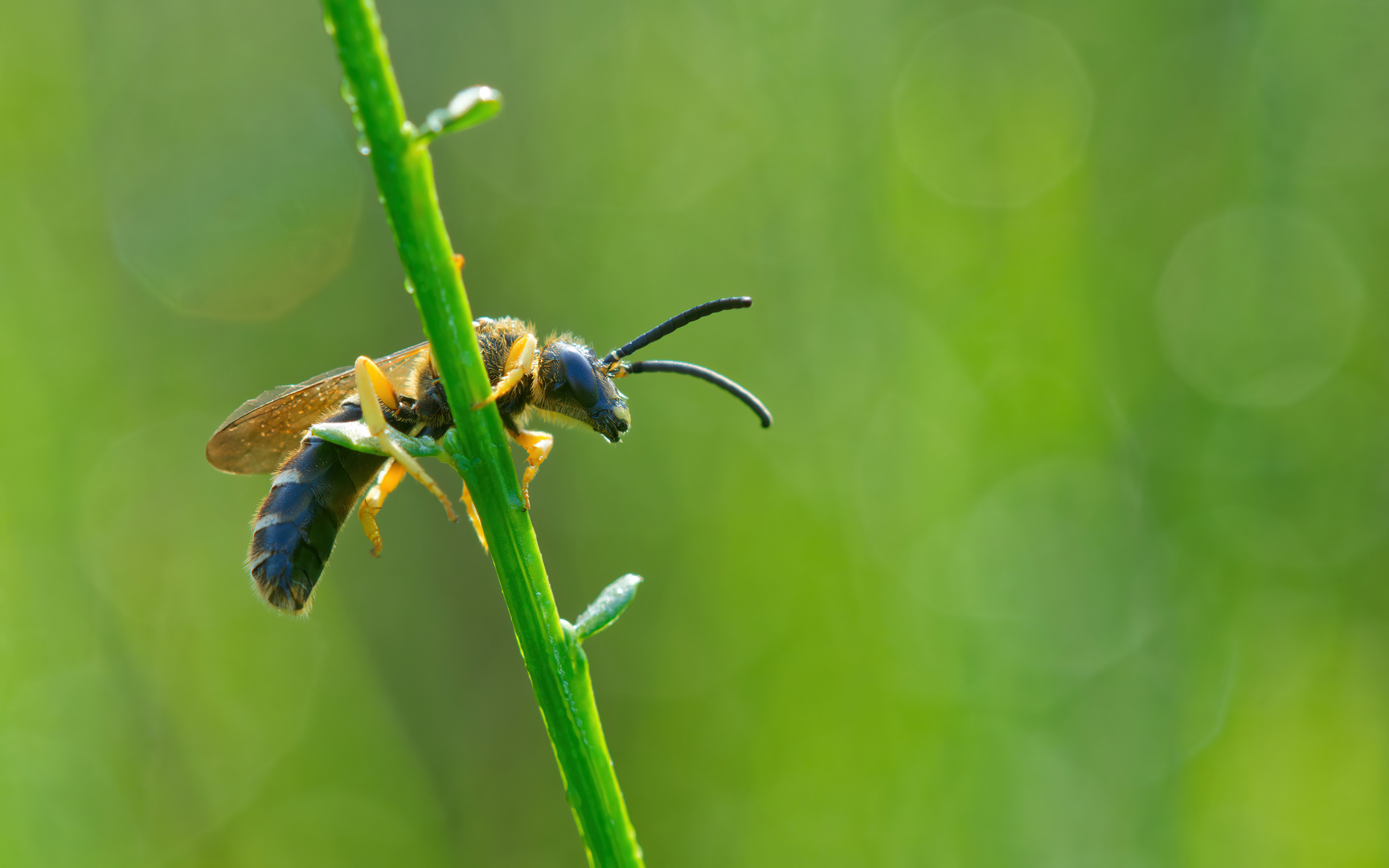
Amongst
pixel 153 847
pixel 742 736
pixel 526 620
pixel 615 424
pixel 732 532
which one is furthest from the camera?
pixel 732 532

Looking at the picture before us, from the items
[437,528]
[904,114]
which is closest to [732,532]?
[437,528]

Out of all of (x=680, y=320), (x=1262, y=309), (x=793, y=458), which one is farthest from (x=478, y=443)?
→ (x=1262, y=309)

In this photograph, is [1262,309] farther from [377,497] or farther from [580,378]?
[377,497]

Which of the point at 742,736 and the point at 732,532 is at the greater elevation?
the point at 732,532

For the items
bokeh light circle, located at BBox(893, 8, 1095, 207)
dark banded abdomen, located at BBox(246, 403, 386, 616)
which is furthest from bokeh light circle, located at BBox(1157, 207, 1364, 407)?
dark banded abdomen, located at BBox(246, 403, 386, 616)

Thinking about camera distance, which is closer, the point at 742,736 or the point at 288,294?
the point at 742,736

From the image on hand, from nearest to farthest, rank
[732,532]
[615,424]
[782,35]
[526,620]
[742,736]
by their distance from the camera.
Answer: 1. [526,620]
2. [615,424]
3. [742,736]
4. [732,532]
5. [782,35]

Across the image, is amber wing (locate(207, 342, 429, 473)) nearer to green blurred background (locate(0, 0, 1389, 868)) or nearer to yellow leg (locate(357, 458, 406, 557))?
yellow leg (locate(357, 458, 406, 557))

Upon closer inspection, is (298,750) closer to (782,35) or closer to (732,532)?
(732,532)
